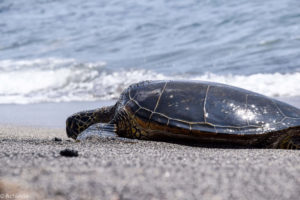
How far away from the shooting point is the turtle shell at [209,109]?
9.68ft

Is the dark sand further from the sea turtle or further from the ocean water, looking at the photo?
the ocean water

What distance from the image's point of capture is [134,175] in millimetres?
1570

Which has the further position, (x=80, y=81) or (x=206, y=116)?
(x=80, y=81)

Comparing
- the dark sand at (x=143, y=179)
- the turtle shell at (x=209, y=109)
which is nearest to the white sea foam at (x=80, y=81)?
the turtle shell at (x=209, y=109)

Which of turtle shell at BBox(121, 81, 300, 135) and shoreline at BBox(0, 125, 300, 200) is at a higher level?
turtle shell at BBox(121, 81, 300, 135)

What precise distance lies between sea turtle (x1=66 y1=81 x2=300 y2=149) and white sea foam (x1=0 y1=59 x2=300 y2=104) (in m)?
2.90

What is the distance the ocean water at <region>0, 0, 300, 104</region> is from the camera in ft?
24.0

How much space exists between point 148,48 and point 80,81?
105 inches

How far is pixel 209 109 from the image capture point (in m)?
3.06

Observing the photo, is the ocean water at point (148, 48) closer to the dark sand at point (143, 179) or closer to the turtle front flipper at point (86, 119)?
the turtle front flipper at point (86, 119)

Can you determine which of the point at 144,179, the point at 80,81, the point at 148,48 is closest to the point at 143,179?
the point at 144,179

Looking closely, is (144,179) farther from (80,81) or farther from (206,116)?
(80,81)

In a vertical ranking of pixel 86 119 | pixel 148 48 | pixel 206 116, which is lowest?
pixel 86 119

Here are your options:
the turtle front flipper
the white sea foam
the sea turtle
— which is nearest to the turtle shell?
the sea turtle
